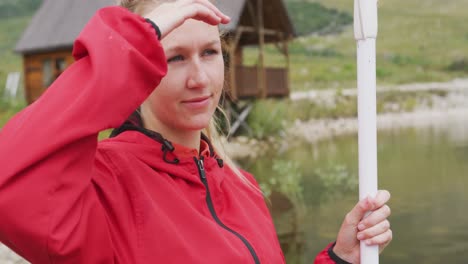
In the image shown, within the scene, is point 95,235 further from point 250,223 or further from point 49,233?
point 250,223

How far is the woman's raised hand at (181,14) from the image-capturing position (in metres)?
1.00

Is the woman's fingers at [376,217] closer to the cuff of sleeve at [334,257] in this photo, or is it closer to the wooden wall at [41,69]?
the cuff of sleeve at [334,257]

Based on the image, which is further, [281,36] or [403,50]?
[403,50]

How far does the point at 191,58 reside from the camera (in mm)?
1129

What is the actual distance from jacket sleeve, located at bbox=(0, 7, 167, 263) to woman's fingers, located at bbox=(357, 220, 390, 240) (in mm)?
478

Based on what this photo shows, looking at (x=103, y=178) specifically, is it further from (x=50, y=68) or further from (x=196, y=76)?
(x=50, y=68)

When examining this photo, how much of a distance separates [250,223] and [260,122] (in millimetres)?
13272

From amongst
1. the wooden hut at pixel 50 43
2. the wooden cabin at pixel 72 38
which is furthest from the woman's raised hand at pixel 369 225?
the wooden hut at pixel 50 43

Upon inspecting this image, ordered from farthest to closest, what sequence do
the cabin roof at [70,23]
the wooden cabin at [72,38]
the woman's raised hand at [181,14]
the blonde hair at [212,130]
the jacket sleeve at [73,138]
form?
the cabin roof at [70,23] → the wooden cabin at [72,38] → the blonde hair at [212,130] → the woman's raised hand at [181,14] → the jacket sleeve at [73,138]

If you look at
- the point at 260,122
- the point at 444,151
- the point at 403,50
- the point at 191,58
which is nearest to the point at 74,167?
the point at 191,58

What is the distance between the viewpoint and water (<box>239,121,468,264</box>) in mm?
6438

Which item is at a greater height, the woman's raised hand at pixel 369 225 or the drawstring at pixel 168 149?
the drawstring at pixel 168 149

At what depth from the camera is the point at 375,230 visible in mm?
1175

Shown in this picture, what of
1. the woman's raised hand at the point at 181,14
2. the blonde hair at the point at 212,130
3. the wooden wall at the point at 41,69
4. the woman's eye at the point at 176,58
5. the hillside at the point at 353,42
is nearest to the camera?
the woman's raised hand at the point at 181,14
